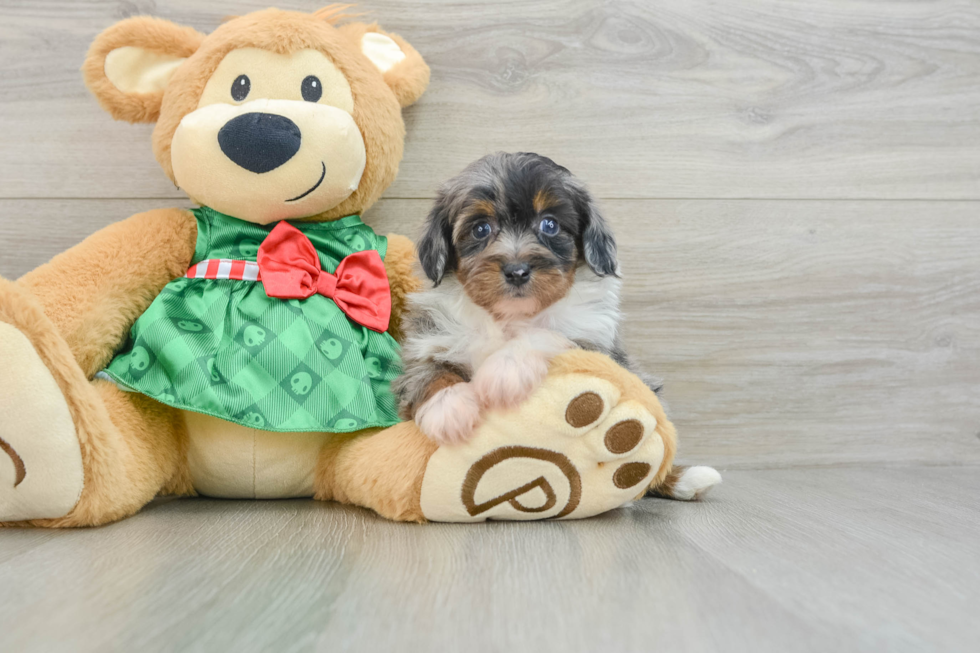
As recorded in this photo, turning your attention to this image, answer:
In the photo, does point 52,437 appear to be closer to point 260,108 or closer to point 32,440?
point 32,440

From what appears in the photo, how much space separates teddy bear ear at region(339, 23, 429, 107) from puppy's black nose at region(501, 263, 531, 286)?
707 mm

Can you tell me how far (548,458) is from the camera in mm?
1384

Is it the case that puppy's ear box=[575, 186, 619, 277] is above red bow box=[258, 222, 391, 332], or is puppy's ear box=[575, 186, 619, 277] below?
above

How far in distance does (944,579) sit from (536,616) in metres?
0.72

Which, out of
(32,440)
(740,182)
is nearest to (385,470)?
(32,440)

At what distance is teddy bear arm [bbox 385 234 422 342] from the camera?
72.7 inches

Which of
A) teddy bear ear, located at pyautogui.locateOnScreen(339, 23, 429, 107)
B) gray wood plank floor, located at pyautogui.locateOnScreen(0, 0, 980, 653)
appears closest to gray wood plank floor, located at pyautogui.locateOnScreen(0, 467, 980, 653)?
gray wood plank floor, located at pyautogui.locateOnScreen(0, 0, 980, 653)

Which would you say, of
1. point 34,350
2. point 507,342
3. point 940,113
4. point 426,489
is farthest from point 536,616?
point 940,113

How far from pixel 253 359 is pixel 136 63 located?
2.77 ft

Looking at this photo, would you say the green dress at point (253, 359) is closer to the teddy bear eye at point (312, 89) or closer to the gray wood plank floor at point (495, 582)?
the gray wood plank floor at point (495, 582)

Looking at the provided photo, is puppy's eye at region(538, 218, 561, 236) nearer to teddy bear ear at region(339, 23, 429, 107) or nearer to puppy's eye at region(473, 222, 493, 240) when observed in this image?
puppy's eye at region(473, 222, 493, 240)

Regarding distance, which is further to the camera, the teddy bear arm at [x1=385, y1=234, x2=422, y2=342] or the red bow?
the teddy bear arm at [x1=385, y1=234, x2=422, y2=342]

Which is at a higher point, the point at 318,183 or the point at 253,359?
the point at 318,183

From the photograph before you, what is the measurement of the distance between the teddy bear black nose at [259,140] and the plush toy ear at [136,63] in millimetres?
352
